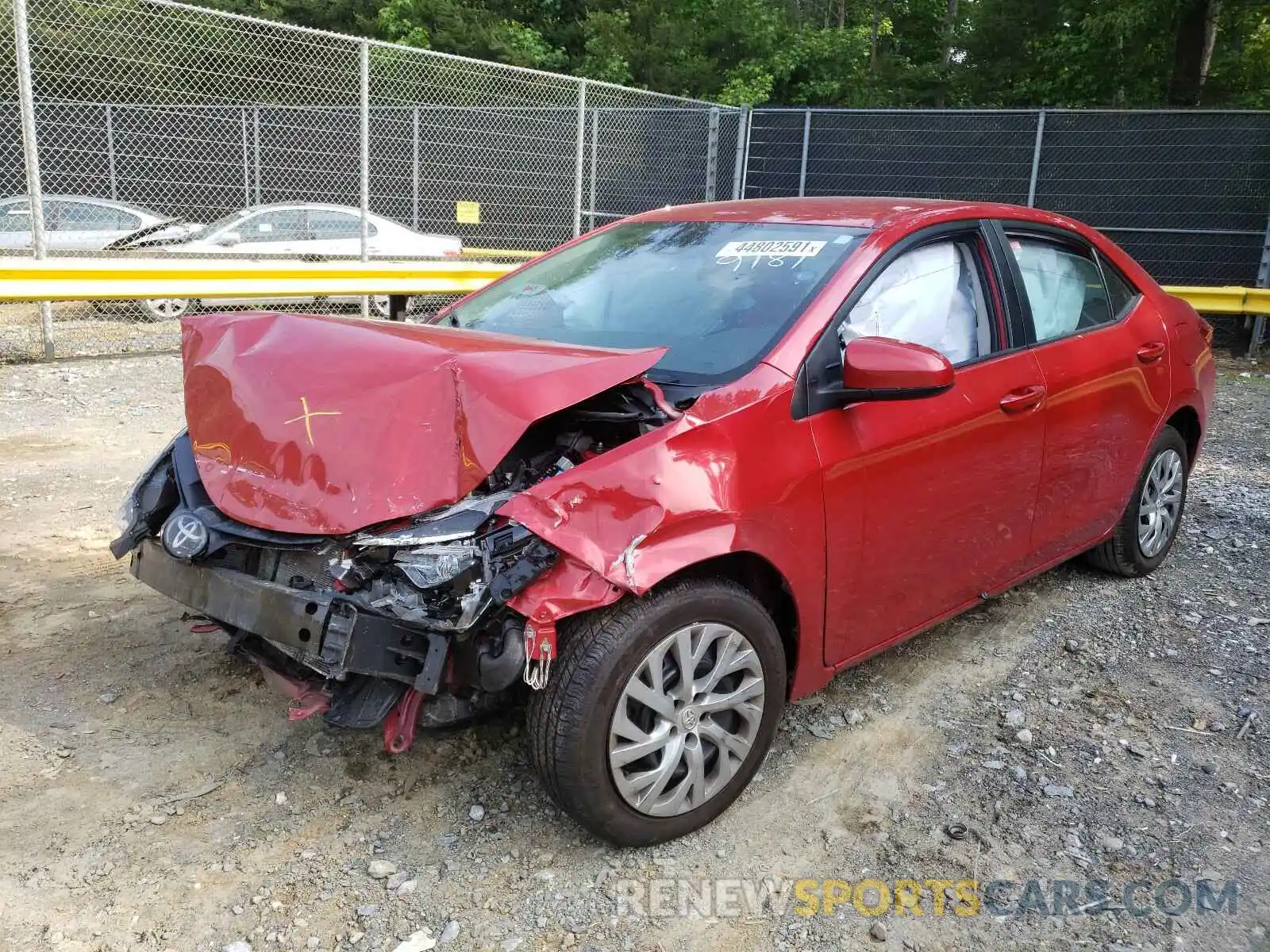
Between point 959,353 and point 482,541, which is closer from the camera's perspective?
point 482,541

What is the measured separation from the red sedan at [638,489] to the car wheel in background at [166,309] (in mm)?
8308

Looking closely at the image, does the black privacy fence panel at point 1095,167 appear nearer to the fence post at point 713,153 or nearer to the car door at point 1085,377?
the fence post at point 713,153

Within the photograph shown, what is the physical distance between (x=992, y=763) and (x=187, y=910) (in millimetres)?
2348

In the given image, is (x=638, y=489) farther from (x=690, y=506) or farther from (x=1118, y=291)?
(x=1118, y=291)

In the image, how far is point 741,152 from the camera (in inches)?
510

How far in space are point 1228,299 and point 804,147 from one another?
5133 mm

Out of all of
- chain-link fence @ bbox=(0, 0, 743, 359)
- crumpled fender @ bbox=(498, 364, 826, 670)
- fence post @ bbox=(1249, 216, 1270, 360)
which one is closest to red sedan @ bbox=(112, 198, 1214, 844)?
crumpled fender @ bbox=(498, 364, 826, 670)

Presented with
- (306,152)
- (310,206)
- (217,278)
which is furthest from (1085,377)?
(306,152)

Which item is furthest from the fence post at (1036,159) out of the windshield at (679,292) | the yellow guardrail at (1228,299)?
the windshield at (679,292)

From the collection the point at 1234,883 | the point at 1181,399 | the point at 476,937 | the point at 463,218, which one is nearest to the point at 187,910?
the point at 476,937

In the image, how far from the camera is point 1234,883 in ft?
8.81

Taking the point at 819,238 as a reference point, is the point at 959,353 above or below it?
below

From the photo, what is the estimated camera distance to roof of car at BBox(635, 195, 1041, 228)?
351cm

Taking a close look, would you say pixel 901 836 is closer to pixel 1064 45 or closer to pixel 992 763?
pixel 992 763
